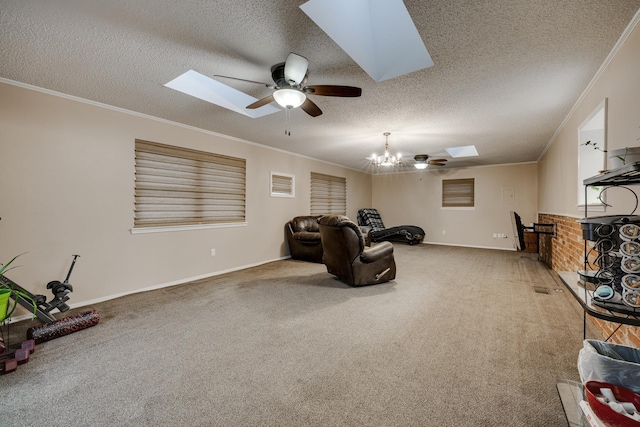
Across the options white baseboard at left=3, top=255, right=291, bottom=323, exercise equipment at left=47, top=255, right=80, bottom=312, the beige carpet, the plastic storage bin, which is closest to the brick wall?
the beige carpet

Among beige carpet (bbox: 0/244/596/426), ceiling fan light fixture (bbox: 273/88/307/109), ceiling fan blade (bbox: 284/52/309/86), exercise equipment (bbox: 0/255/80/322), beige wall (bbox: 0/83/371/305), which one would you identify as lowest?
beige carpet (bbox: 0/244/596/426)

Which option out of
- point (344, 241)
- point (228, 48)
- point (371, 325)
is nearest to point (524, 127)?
point (344, 241)

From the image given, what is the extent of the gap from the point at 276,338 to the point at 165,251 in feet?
8.29

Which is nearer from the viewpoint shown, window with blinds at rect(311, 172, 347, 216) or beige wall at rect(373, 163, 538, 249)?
window with blinds at rect(311, 172, 347, 216)

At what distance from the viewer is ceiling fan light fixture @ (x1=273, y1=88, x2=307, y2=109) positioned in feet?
7.43

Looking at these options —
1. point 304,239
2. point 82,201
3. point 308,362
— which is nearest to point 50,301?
point 82,201

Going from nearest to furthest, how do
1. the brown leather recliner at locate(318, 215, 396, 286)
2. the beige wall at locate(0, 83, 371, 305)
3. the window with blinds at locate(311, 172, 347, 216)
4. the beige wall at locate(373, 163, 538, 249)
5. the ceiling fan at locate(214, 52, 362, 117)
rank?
1. the ceiling fan at locate(214, 52, 362, 117)
2. the beige wall at locate(0, 83, 371, 305)
3. the brown leather recliner at locate(318, 215, 396, 286)
4. the window with blinds at locate(311, 172, 347, 216)
5. the beige wall at locate(373, 163, 538, 249)

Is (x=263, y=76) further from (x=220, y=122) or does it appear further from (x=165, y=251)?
(x=165, y=251)

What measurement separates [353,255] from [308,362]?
1859 mm

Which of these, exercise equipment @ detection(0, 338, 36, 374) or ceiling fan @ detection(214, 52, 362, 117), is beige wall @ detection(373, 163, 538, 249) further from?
exercise equipment @ detection(0, 338, 36, 374)

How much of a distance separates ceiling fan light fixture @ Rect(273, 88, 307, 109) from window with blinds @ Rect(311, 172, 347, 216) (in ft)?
14.6

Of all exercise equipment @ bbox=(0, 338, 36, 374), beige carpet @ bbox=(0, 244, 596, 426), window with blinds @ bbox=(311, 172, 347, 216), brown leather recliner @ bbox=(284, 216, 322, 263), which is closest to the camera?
beige carpet @ bbox=(0, 244, 596, 426)

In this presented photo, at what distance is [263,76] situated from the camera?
2.55 m

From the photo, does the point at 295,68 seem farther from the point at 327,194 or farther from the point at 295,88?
the point at 327,194
